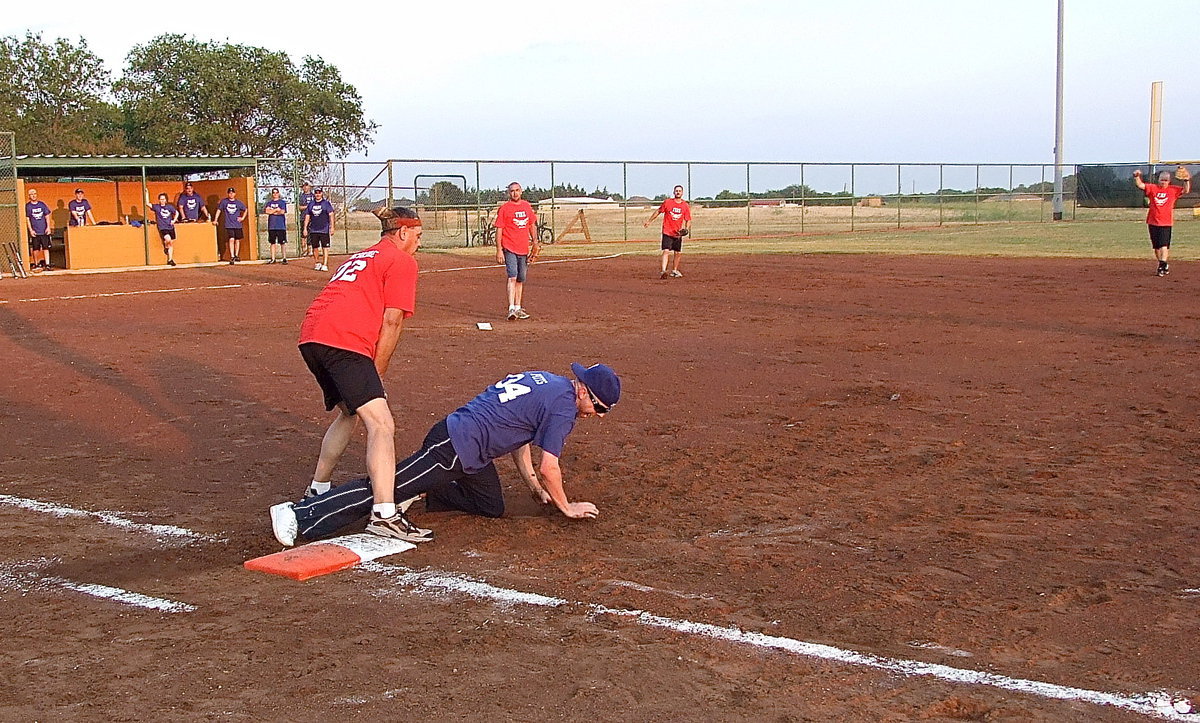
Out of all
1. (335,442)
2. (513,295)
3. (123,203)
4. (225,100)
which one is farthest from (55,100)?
(335,442)

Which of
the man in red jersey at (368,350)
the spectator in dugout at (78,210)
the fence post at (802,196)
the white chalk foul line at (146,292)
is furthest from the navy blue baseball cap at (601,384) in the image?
the fence post at (802,196)

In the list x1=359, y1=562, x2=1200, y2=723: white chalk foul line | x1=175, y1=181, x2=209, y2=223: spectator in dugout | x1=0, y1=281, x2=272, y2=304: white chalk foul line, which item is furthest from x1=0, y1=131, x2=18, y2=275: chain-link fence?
x1=359, y1=562, x2=1200, y2=723: white chalk foul line

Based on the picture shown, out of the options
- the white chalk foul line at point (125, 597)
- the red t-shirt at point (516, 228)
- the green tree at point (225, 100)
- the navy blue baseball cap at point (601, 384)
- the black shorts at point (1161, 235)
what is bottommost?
the white chalk foul line at point (125, 597)

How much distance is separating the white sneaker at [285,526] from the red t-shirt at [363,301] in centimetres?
91

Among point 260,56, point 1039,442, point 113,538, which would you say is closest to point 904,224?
point 260,56

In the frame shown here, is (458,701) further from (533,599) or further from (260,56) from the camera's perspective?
(260,56)

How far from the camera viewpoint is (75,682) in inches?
168

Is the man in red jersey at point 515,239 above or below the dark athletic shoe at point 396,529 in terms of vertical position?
above

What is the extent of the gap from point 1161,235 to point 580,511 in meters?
18.9

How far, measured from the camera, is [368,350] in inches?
249

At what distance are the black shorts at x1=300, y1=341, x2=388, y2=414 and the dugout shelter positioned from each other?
2333 centimetres

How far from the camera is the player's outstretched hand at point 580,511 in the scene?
6.19 metres

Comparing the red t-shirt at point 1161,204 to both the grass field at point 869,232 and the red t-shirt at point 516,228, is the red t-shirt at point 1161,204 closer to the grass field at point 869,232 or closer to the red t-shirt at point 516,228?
the grass field at point 869,232

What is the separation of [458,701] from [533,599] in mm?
1112
